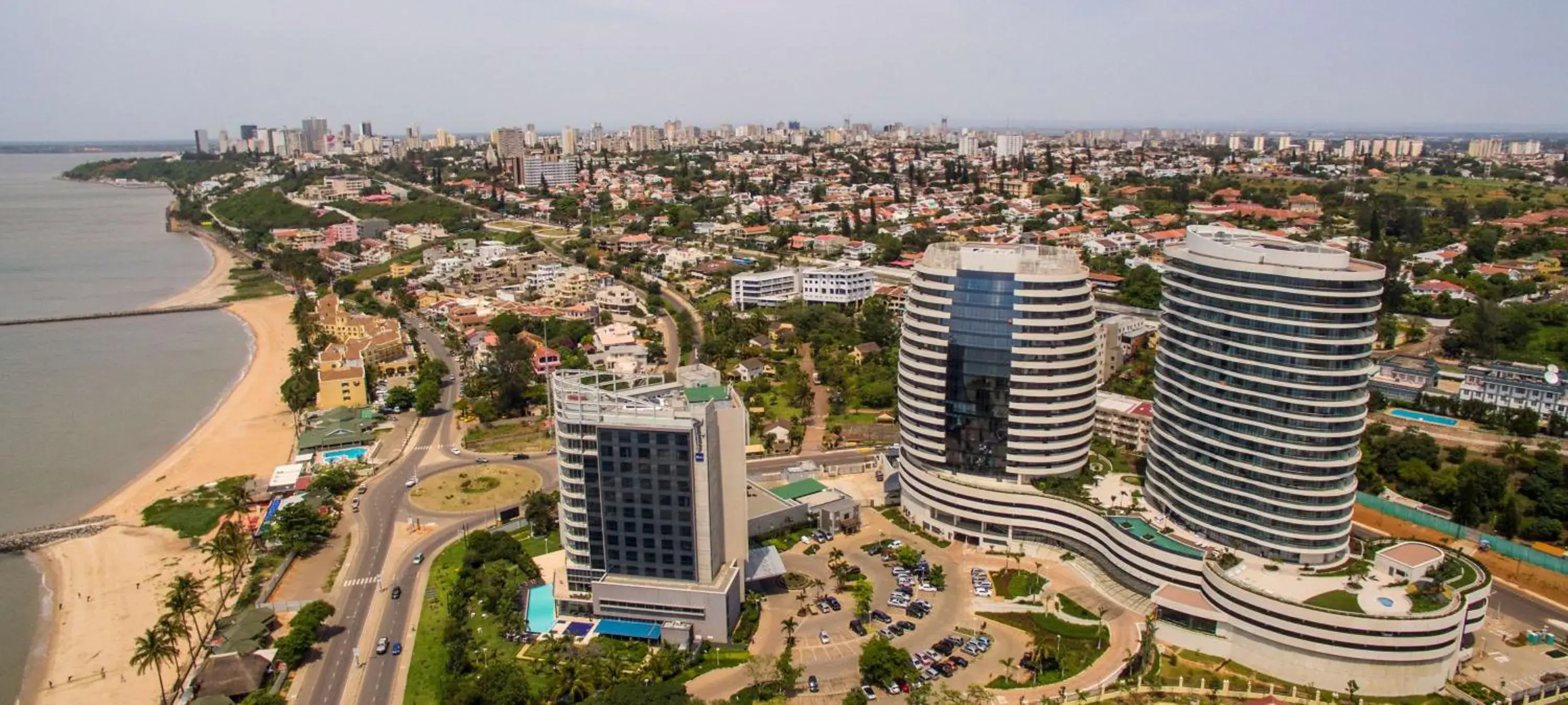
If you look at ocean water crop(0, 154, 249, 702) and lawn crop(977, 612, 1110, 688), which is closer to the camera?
lawn crop(977, 612, 1110, 688)

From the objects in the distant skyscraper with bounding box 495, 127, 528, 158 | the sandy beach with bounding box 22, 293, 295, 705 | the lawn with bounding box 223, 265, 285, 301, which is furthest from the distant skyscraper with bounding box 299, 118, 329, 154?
the sandy beach with bounding box 22, 293, 295, 705

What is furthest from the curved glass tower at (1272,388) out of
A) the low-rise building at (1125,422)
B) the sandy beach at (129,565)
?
the sandy beach at (129,565)

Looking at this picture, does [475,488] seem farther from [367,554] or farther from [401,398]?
[401,398]

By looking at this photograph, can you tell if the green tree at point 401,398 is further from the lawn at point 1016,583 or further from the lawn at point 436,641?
the lawn at point 1016,583

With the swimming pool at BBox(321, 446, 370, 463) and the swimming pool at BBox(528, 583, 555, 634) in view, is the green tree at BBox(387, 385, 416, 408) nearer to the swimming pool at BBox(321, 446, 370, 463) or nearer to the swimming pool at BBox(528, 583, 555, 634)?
the swimming pool at BBox(321, 446, 370, 463)

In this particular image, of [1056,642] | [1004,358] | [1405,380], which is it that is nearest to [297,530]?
[1004,358]

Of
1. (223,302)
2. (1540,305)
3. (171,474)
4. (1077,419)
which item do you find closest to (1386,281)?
(1540,305)
